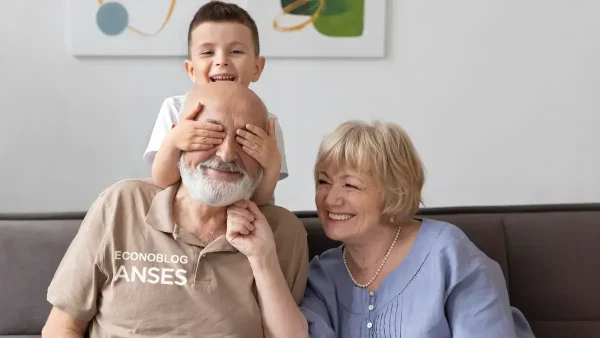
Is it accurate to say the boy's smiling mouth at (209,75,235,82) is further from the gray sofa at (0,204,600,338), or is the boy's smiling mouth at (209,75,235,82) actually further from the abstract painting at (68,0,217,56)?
the abstract painting at (68,0,217,56)

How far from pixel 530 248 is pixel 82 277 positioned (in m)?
1.31

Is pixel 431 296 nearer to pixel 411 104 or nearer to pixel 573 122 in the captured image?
pixel 411 104

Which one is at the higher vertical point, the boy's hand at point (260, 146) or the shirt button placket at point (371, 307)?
the boy's hand at point (260, 146)

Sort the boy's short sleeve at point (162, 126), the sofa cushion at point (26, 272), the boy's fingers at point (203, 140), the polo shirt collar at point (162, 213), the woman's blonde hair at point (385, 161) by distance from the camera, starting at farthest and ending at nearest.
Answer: the boy's short sleeve at point (162, 126) < the sofa cushion at point (26, 272) < the woman's blonde hair at point (385, 161) < the polo shirt collar at point (162, 213) < the boy's fingers at point (203, 140)

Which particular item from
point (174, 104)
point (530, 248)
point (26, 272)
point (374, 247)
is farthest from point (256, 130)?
point (530, 248)

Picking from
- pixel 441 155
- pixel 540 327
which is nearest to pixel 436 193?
pixel 441 155

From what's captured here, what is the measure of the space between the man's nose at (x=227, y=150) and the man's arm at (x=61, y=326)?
55 cm

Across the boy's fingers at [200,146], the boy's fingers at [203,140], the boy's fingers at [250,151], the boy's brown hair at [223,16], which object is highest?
the boy's brown hair at [223,16]

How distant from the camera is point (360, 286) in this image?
166 centimetres

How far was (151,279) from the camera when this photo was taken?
1478 mm

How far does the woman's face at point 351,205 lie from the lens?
1.62 meters

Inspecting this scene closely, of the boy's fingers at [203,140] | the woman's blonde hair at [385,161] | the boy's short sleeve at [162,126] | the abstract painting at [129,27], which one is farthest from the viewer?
the abstract painting at [129,27]

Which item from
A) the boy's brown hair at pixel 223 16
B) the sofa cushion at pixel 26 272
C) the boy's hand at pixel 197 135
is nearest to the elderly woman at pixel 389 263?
the boy's hand at pixel 197 135

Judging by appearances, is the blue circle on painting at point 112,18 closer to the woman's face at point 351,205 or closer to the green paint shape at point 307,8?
the green paint shape at point 307,8
